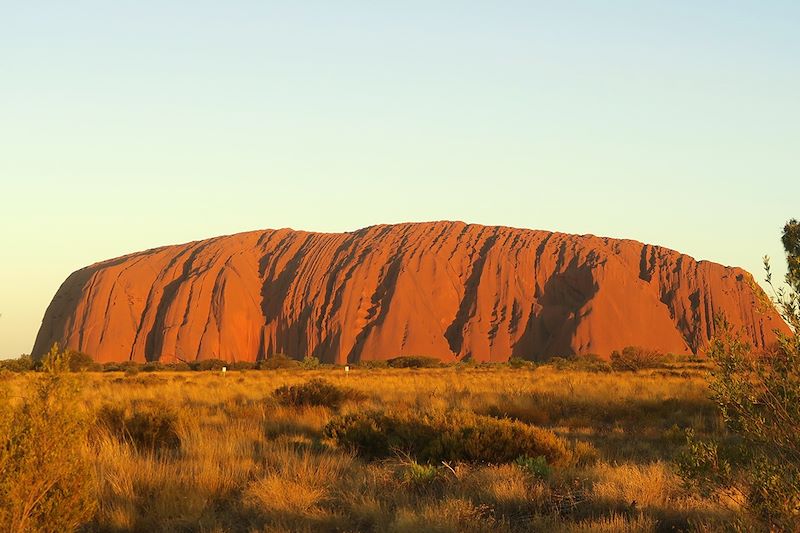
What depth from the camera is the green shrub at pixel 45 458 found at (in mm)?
4715

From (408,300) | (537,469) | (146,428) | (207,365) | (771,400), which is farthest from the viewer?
(408,300)

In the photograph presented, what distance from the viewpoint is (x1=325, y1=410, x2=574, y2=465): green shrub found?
8812 mm

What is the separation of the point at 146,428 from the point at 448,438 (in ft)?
15.5

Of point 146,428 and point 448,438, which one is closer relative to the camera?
point 448,438

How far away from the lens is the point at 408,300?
6825cm

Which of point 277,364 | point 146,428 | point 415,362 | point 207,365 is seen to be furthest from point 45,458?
point 207,365

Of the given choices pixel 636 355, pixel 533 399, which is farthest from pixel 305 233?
pixel 533 399

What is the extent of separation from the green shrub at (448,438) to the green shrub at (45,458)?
447 cm

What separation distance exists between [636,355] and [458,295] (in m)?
29.9

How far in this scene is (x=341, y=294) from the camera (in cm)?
7044

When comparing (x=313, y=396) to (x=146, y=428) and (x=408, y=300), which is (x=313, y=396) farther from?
(x=408, y=300)

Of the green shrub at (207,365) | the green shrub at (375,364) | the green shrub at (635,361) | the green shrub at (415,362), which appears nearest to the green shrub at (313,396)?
the green shrub at (635,361)

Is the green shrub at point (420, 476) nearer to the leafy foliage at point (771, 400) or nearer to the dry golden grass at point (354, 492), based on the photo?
the dry golden grass at point (354, 492)

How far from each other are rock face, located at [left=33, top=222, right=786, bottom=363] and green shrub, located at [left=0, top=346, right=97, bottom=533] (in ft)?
193
